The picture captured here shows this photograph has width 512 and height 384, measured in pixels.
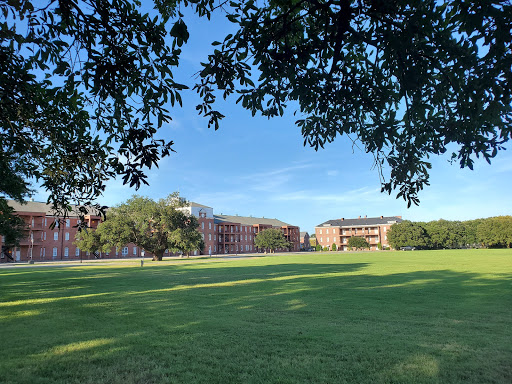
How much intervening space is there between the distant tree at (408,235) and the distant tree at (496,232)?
1325 cm

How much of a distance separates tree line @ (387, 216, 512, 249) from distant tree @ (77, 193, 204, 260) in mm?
68408

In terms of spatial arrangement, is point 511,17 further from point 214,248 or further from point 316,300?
point 214,248

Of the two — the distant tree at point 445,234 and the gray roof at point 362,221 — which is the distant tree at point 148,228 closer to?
the distant tree at point 445,234

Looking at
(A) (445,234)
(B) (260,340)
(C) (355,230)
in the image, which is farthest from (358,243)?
(B) (260,340)

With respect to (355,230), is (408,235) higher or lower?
lower

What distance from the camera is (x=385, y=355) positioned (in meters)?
5.23

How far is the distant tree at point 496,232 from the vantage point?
3339 inches

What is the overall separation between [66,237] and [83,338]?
71067mm

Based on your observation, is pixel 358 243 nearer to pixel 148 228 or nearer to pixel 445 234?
pixel 445 234

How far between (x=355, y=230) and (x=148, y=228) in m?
88.7

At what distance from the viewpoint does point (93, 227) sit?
68.8 meters

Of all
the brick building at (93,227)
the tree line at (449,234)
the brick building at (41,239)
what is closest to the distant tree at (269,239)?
the brick building at (93,227)

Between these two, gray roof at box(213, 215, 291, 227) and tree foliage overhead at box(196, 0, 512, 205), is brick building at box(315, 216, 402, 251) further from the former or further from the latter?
tree foliage overhead at box(196, 0, 512, 205)

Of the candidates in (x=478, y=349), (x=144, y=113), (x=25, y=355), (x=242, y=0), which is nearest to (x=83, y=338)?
(x=25, y=355)
